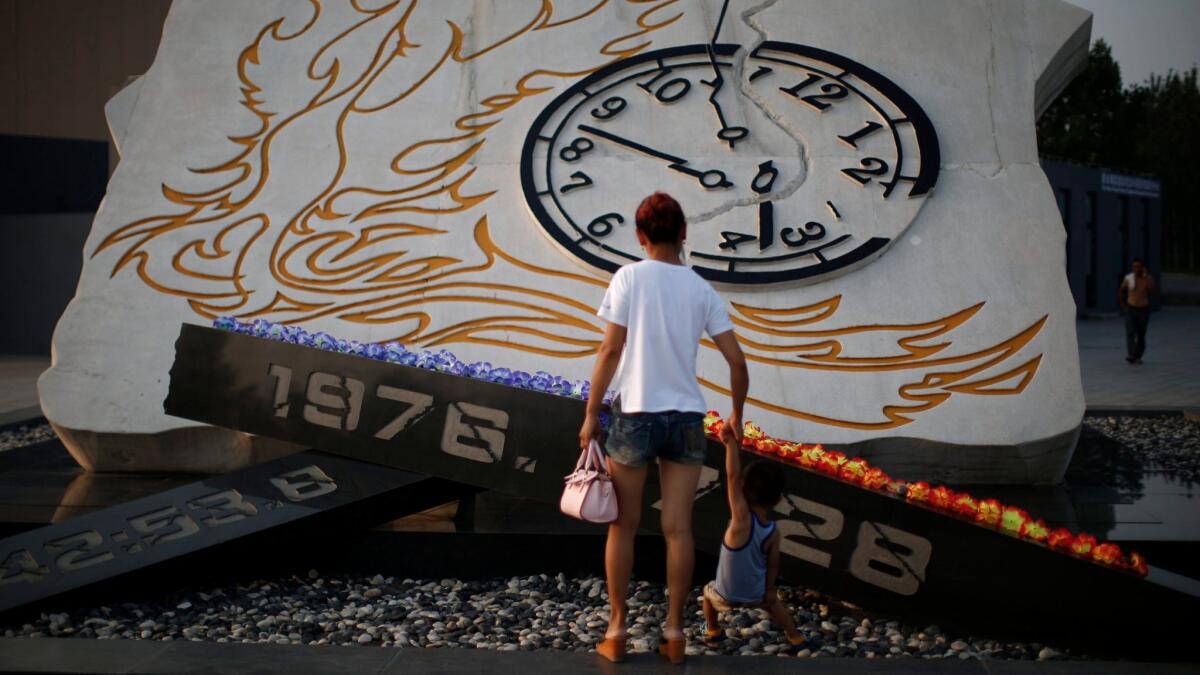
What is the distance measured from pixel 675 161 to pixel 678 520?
3.67m

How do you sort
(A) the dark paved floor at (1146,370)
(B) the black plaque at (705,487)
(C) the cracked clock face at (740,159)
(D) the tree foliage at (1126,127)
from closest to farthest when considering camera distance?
(B) the black plaque at (705,487), (C) the cracked clock face at (740,159), (A) the dark paved floor at (1146,370), (D) the tree foliage at (1126,127)

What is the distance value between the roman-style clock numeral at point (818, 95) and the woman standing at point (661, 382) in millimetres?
3545

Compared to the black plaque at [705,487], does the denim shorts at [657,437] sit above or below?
above

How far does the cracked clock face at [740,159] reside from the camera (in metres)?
6.52

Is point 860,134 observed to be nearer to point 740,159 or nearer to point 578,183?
point 740,159

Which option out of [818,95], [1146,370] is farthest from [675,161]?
[1146,370]

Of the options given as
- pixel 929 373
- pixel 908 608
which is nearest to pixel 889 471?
pixel 929 373

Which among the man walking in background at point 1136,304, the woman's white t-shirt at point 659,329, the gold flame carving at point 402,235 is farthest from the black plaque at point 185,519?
the man walking in background at point 1136,304

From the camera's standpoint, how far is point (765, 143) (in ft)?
22.1

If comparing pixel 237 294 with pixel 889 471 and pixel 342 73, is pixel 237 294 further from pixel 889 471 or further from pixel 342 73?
pixel 889 471

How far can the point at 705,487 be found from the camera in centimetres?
459

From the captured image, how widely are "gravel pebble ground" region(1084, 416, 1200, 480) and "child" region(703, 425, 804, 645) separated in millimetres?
3671

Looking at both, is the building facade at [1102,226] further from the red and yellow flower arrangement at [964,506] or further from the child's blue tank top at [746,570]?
the child's blue tank top at [746,570]

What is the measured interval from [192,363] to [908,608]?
3.86 meters
